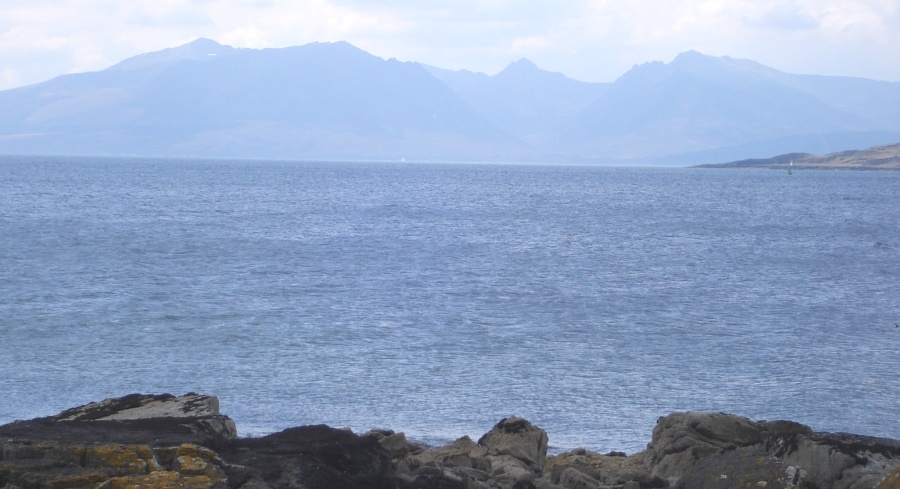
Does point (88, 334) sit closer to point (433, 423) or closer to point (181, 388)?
point (181, 388)

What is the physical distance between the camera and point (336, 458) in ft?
32.2

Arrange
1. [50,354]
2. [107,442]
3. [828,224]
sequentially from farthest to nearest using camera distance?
[828,224] < [50,354] < [107,442]

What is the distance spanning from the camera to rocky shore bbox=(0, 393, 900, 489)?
8539 mm

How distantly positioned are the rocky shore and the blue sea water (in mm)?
5081

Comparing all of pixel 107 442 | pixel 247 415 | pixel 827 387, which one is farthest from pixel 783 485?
pixel 827 387

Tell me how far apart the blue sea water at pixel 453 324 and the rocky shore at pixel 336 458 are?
508 cm

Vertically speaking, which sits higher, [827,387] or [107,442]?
[107,442]

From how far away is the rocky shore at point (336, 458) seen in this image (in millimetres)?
8539

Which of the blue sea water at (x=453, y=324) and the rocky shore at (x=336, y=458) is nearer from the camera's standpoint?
the rocky shore at (x=336, y=458)

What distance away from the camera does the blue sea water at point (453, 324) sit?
69.7 feet

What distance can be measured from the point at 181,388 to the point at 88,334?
273 inches

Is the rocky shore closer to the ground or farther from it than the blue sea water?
farther from it

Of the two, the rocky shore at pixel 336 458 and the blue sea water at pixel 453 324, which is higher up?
the rocky shore at pixel 336 458

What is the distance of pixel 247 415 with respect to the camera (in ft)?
65.4
